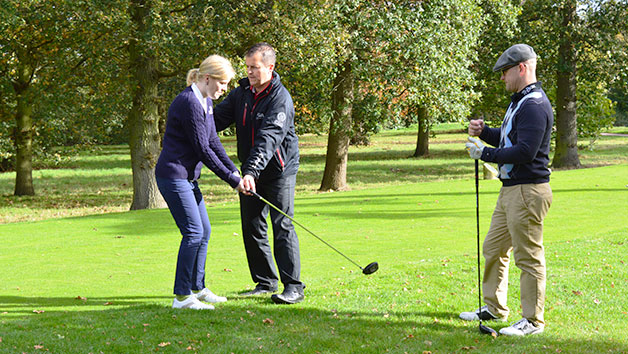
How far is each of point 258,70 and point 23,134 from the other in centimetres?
1992

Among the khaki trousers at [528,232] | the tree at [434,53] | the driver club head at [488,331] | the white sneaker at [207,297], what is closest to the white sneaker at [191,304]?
the white sneaker at [207,297]

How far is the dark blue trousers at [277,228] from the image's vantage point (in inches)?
247

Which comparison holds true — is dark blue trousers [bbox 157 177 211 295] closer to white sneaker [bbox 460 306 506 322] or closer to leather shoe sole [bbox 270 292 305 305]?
leather shoe sole [bbox 270 292 305 305]

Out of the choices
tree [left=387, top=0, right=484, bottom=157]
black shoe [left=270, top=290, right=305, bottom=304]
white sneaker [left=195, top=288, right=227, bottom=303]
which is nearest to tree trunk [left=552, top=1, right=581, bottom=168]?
tree [left=387, top=0, right=484, bottom=157]

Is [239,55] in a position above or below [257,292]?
above

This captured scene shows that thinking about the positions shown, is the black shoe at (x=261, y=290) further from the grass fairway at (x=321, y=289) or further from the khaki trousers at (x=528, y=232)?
the khaki trousers at (x=528, y=232)

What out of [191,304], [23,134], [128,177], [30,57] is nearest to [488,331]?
[191,304]

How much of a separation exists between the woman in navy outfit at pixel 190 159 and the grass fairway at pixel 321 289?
0.47 meters

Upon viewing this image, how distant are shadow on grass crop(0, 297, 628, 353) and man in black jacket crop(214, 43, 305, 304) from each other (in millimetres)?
579

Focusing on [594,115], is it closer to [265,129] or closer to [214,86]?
[265,129]

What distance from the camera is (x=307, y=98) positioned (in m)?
20.8

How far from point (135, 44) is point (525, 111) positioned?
14.0 meters

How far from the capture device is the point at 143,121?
18.0 meters

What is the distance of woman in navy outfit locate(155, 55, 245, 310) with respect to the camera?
5699mm
